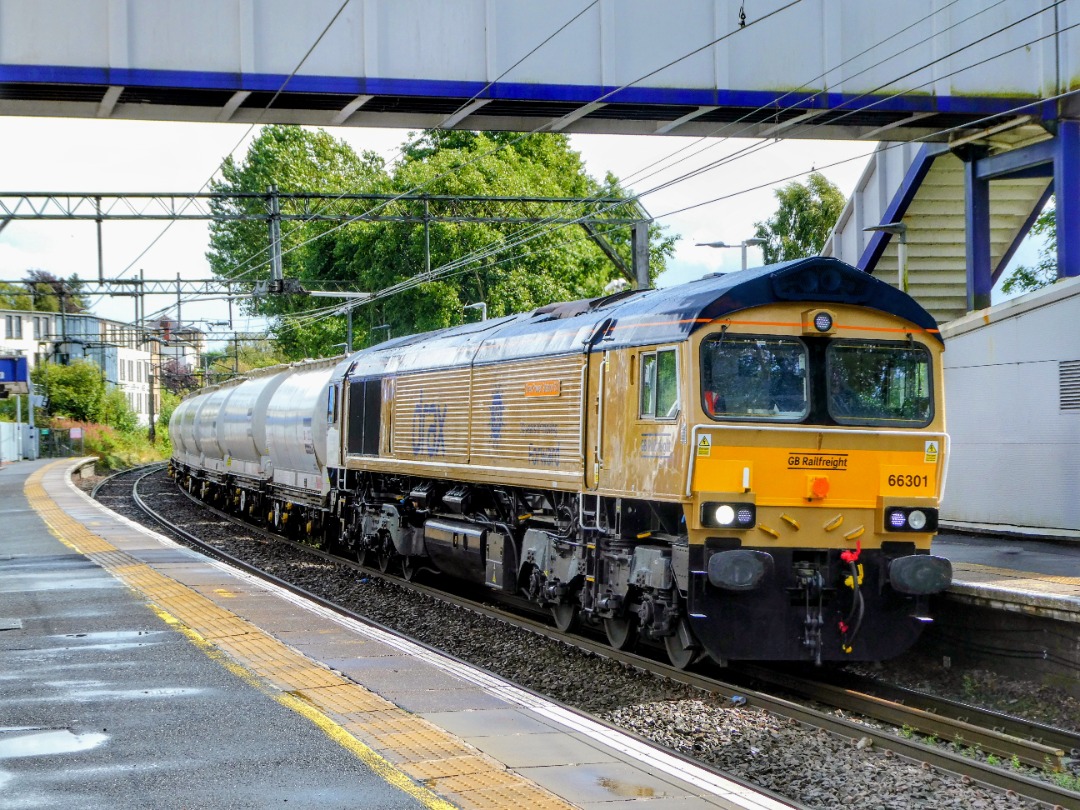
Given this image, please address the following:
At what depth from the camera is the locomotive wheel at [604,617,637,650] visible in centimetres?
1234

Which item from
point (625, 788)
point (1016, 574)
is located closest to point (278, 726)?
point (625, 788)

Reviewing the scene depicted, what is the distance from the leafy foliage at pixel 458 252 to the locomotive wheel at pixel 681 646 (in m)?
27.4

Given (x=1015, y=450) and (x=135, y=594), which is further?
(x=1015, y=450)

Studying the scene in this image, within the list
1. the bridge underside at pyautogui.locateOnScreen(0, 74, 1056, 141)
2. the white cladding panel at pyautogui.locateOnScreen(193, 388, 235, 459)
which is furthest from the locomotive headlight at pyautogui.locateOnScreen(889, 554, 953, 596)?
the white cladding panel at pyautogui.locateOnScreen(193, 388, 235, 459)

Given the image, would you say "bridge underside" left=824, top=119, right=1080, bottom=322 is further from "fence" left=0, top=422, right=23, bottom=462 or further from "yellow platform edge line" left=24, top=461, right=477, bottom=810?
"fence" left=0, top=422, right=23, bottom=462

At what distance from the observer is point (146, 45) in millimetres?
16531

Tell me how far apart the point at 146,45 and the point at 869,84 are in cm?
1022

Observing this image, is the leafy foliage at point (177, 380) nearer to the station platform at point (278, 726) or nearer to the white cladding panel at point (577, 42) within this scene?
the white cladding panel at point (577, 42)

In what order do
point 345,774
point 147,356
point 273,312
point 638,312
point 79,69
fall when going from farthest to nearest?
point 147,356, point 273,312, point 79,69, point 638,312, point 345,774

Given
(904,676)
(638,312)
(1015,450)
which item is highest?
(638,312)

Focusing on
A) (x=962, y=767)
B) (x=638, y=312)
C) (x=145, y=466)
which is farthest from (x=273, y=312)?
(x=962, y=767)

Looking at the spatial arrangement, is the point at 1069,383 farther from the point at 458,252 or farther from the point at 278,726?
the point at 458,252

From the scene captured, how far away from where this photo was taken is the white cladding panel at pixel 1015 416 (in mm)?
16609

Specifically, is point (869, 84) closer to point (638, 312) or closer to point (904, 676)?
point (638, 312)
